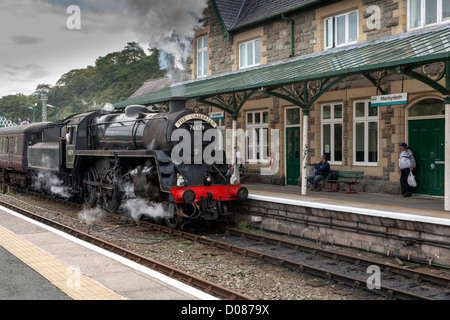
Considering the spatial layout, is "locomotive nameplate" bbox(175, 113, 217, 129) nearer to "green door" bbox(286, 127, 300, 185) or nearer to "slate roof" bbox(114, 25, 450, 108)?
"slate roof" bbox(114, 25, 450, 108)

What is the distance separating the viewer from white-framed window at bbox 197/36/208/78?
18.4m

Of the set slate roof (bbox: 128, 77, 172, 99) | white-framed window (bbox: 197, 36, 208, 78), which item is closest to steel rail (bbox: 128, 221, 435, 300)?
white-framed window (bbox: 197, 36, 208, 78)

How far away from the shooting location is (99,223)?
11023 millimetres

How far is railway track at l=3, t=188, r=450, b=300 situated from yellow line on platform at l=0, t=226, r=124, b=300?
4.68 ft

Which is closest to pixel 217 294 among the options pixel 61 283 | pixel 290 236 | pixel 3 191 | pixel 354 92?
pixel 61 283

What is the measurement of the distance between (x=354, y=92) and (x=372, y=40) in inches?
57.6

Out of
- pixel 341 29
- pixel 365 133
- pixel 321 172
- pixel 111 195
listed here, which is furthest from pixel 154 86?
pixel 365 133

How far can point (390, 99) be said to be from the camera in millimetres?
10031

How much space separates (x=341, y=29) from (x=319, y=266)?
27.0 feet

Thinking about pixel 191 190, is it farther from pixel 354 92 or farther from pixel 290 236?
pixel 354 92

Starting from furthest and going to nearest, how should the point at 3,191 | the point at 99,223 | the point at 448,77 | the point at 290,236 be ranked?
the point at 3,191
the point at 99,223
the point at 290,236
the point at 448,77

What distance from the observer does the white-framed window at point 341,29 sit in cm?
1266

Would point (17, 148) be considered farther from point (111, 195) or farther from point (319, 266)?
point (319, 266)

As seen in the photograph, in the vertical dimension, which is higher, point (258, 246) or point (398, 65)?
point (398, 65)
